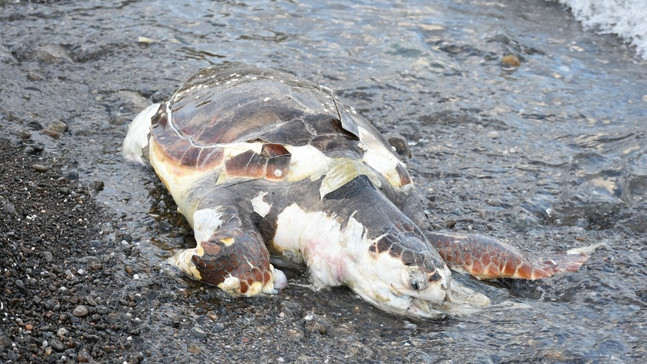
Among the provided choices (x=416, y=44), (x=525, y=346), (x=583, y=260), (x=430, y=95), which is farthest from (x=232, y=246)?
(x=416, y=44)

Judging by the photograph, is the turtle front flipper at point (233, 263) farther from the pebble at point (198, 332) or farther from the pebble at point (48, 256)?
the pebble at point (48, 256)

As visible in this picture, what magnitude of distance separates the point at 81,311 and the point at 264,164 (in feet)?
4.94

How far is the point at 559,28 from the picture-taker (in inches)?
385

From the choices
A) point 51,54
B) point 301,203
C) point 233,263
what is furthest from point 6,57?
point 233,263

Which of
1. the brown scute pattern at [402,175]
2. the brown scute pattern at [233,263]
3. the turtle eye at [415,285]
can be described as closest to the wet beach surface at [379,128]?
the brown scute pattern at [233,263]

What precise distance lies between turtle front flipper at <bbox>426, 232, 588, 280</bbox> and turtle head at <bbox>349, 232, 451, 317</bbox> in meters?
0.46

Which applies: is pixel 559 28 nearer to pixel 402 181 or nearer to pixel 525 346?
pixel 402 181

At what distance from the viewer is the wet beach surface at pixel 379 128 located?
4160 millimetres

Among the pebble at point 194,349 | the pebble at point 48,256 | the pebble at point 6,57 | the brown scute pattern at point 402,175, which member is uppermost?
the brown scute pattern at point 402,175

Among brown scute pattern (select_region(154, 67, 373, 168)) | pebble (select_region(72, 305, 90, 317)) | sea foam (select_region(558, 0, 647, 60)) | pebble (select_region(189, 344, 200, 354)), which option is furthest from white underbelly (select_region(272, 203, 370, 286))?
sea foam (select_region(558, 0, 647, 60))

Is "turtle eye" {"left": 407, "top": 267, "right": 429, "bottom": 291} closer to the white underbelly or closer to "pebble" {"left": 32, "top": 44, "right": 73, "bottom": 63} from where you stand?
the white underbelly

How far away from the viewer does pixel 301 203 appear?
4.91m

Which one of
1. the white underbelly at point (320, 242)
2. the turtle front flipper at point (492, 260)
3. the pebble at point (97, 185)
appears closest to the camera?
the white underbelly at point (320, 242)

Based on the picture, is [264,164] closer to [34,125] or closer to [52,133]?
[52,133]
